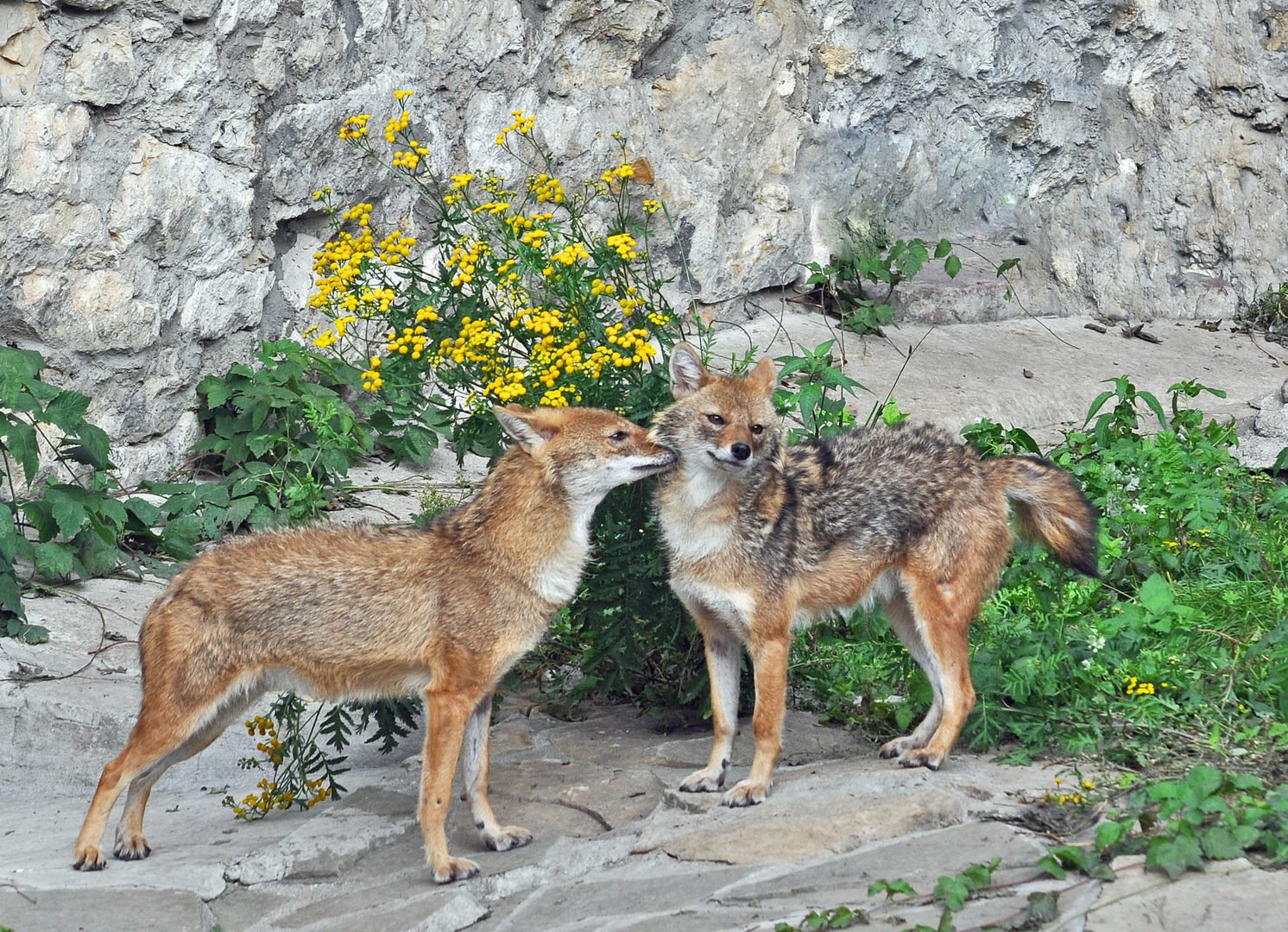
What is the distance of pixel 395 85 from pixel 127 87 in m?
2.01

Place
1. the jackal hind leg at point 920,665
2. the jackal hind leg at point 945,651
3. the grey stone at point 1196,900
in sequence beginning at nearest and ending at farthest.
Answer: the grey stone at point 1196,900, the jackal hind leg at point 945,651, the jackal hind leg at point 920,665

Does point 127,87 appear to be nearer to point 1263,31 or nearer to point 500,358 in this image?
point 500,358

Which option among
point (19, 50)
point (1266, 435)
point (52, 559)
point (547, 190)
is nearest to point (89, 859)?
point (52, 559)

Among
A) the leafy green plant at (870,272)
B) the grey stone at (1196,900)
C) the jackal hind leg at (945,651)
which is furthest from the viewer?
the leafy green plant at (870,272)

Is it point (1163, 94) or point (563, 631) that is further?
point (1163, 94)

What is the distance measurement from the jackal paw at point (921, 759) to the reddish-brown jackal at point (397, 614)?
5.02 ft

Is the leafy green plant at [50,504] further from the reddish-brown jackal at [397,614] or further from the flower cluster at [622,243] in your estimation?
the flower cluster at [622,243]

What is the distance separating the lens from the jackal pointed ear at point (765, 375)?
6.04 metres

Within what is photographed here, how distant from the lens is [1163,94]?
43.3ft

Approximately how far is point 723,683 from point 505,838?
3.62 ft

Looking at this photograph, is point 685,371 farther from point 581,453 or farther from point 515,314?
point 515,314

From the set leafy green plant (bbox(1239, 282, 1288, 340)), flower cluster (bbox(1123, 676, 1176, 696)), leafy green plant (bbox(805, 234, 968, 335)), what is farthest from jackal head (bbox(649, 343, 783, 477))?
leafy green plant (bbox(1239, 282, 1288, 340))

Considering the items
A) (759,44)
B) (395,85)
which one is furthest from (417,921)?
(759,44)

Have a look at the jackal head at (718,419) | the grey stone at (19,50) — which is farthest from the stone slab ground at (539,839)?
the grey stone at (19,50)
